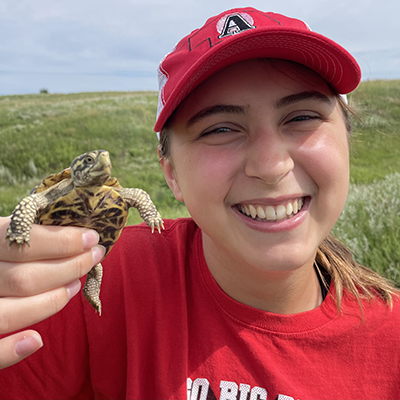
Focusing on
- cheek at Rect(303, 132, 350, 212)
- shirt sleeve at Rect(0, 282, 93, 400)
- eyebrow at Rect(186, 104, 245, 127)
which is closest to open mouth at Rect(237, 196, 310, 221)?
cheek at Rect(303, 132, 350, 212)

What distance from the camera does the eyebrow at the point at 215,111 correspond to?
1.98m

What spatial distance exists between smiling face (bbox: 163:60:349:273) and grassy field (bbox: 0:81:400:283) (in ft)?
3.06

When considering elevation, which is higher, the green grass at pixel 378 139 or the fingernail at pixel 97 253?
the green grass at pixel 378 139

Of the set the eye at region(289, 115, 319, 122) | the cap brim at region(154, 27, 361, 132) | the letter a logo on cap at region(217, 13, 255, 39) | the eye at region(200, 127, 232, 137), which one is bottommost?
the eye at region(200, 127, 232, 137)

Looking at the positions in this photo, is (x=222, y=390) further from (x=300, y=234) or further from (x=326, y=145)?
(x=326, y=145)

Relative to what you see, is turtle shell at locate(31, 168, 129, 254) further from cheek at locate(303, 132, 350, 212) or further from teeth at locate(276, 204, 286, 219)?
cheek at locate(303, 132, 350, 212)

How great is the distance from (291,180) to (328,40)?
833mm

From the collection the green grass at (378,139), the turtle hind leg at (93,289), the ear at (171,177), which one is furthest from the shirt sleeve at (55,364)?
the green grass at (378,139)

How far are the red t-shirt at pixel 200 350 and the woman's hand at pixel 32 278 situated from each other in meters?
0.48

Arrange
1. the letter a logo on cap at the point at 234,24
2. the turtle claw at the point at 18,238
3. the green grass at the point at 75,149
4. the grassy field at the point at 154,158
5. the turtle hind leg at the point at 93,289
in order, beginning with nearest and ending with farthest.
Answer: the turtle claw at the point at 18,238, the letter a logo on cap at the point at 234,24, the turtle hind leg at the point at 93,289, the grassy field at the point at 154,158, the green grass at the point at 75,149

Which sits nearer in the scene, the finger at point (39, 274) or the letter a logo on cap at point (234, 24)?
the finger at point (39, 274)

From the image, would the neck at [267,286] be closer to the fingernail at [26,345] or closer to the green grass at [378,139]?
the fingernail at [26,345]

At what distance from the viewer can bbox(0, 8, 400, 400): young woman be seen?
1.96 metres

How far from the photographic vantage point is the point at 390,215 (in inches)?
194
